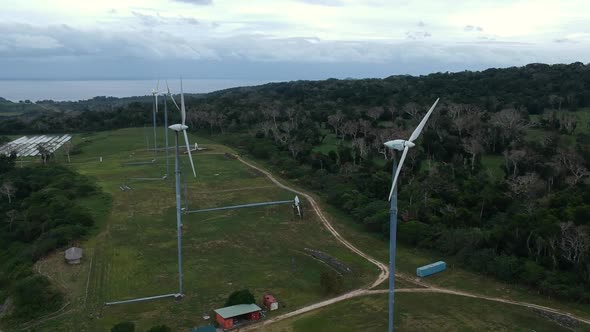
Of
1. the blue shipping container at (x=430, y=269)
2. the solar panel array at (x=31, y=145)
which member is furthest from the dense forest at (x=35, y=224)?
the blue shipping container at (x=430, y=269)

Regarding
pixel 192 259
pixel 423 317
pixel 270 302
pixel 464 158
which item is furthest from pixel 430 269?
pixel 464 158

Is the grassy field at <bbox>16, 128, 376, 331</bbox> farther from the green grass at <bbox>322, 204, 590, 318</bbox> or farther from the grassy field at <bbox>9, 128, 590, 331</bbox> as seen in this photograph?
the green grass at <bbox>322, 204, 590, 318</bbox>

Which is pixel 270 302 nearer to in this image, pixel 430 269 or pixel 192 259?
pixel 192 259

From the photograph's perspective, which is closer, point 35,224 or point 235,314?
point 235,314

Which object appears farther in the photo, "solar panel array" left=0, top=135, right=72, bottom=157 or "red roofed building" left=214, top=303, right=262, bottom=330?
"solar panel array" left=0, top=135, right=72, bottom=157

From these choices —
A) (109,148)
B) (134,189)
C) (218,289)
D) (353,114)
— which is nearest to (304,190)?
(134,189)

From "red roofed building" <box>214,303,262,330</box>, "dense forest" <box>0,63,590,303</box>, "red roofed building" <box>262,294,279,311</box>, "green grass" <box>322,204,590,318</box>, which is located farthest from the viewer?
"dense forest" <box>0,63,590,303</box>

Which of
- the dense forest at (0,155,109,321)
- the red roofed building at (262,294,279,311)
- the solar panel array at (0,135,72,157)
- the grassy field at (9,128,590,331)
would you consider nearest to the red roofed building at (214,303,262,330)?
the red roofed building at (262,294,279,311)
